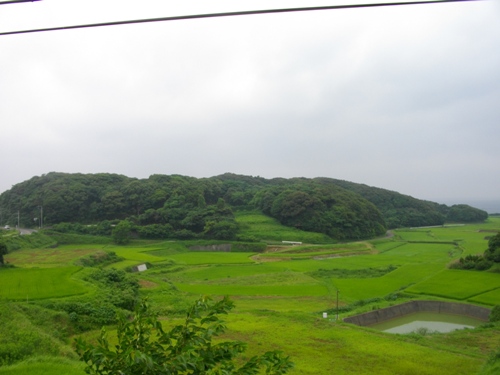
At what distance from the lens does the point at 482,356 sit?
45.7 feet

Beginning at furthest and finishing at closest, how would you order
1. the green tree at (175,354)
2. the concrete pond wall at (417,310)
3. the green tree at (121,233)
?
the green tree at (121,233) → the concrete pond wall at (417,310) → the green tree at (175,354)

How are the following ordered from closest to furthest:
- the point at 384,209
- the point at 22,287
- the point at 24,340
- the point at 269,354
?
the point at 269,354, the point at 24,340, the point at 22,287, the point at 384,209

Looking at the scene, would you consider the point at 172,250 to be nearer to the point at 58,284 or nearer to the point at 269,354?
the point at 58,284

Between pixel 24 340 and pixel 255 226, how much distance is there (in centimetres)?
5343

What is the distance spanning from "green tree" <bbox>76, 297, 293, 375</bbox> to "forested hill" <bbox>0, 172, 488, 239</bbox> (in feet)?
173

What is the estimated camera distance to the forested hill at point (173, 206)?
60.2 metres

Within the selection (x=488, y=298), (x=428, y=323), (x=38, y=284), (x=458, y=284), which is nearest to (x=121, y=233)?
(x=38, y=284)

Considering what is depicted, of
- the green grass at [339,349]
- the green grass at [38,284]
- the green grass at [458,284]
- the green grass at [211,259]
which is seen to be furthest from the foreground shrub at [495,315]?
the green grass at [211,259]

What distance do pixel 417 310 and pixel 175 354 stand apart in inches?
918

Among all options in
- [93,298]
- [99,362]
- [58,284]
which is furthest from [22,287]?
[99,362]

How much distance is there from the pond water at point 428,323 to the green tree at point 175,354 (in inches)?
745

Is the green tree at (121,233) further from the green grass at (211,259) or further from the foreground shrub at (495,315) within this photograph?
the foreground shrub at (495,315)

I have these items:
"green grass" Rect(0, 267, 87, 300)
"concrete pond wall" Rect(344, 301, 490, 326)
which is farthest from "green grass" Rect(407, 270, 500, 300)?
"green grass" Rect(0, 267, 87, 300)

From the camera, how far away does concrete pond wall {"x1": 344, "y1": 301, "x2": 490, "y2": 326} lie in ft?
67.4
